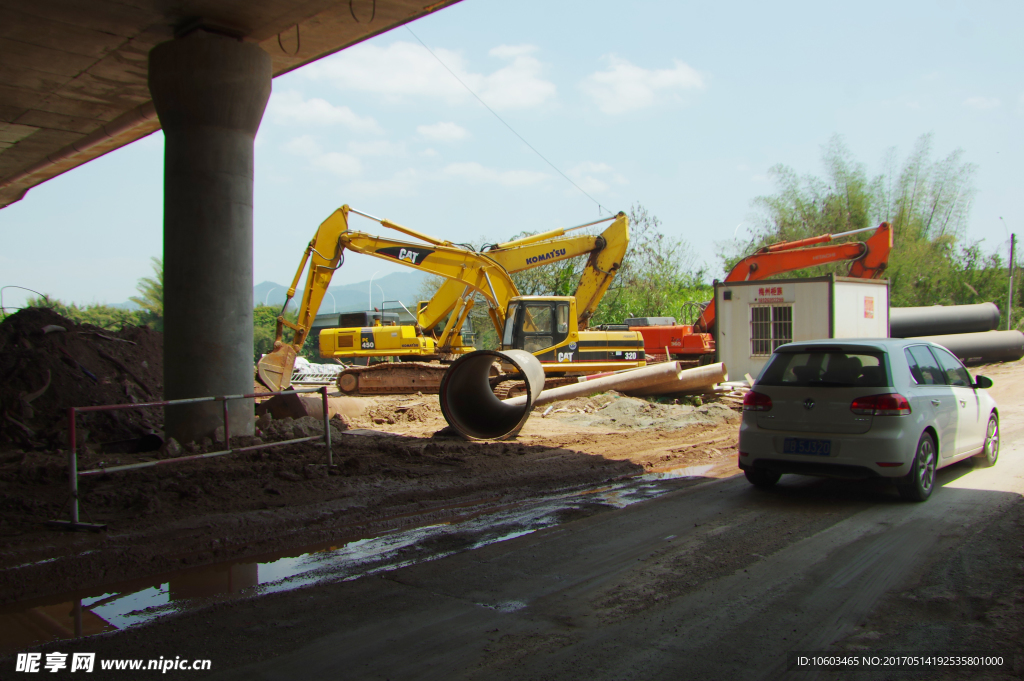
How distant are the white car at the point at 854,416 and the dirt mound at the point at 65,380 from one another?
8158mm

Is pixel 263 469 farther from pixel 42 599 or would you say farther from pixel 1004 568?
pixel 1004 568

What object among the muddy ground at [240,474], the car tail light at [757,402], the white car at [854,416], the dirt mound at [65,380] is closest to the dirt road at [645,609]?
the muddy ground at [240,474]

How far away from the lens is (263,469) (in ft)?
26.7

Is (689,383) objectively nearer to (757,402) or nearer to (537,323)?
(537,323)

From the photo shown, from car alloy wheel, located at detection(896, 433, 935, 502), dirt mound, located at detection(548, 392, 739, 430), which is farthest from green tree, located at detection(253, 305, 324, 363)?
car alloy wheel, located at detection(896, 433, 935, 502)

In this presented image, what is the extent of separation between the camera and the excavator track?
18594mm

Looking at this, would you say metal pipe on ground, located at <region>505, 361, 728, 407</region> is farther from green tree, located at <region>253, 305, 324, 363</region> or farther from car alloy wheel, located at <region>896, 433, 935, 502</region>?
green tree, located at <region>253, 305, 324, 363</region>

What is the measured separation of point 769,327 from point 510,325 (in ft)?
22.2

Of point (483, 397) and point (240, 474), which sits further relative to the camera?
point (483, 397)

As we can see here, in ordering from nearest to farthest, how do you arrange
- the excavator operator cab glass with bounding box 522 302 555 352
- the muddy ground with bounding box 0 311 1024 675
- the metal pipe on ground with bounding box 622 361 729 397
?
1. the muddy ground with bounding box 0 311 1024 675
2. the metal pipe on ground with bounding box 622 361 729 397
3. the excavator operator cab glass with bounding box 522 302 555 352

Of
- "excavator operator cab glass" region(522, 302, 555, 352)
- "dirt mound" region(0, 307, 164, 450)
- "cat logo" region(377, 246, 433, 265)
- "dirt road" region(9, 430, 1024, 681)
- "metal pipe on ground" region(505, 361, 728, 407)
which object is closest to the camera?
"dirt road" region(9, 430, 1024, 681)

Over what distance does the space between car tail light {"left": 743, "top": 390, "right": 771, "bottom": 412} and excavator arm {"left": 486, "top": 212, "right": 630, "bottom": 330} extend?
12.2m

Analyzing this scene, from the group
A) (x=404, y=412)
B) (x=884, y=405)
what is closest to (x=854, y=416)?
(x=884, y=405)

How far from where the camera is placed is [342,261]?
17.6 metres
